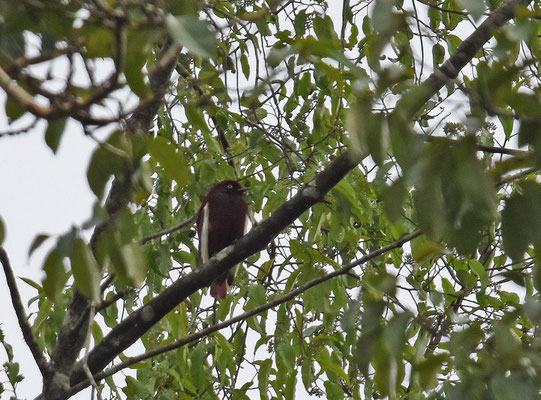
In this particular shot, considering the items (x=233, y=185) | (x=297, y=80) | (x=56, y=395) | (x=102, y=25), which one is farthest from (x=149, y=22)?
(x=233, y=185)

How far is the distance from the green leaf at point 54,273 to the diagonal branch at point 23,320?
2.93ft

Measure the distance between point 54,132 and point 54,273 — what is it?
192 millimetres

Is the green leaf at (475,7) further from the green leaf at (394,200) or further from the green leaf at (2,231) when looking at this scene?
the green leaf at (2,231)

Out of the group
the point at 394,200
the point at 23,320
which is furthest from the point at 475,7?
the point at 23,320

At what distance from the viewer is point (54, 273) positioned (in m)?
1.21

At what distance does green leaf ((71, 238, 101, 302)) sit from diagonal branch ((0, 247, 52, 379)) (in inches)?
36.8

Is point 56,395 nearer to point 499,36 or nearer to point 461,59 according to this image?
point 461,59

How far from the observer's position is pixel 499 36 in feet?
3.93

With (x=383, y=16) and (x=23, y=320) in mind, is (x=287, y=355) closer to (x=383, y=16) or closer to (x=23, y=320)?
(x=23, y=320)

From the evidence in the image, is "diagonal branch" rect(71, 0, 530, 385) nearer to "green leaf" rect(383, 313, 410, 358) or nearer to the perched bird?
"green leaf" rect(383, 313, 410, 358)

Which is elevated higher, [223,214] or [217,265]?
[223,214]

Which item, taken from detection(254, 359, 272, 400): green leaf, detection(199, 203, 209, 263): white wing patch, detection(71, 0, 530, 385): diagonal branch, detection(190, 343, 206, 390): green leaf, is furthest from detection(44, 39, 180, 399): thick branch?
detection(199, 203, 209, 263): white wing patch

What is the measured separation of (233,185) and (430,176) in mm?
4043

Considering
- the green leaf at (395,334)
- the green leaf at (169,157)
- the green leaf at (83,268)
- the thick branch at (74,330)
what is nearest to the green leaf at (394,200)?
the green leaf at (395,334)
